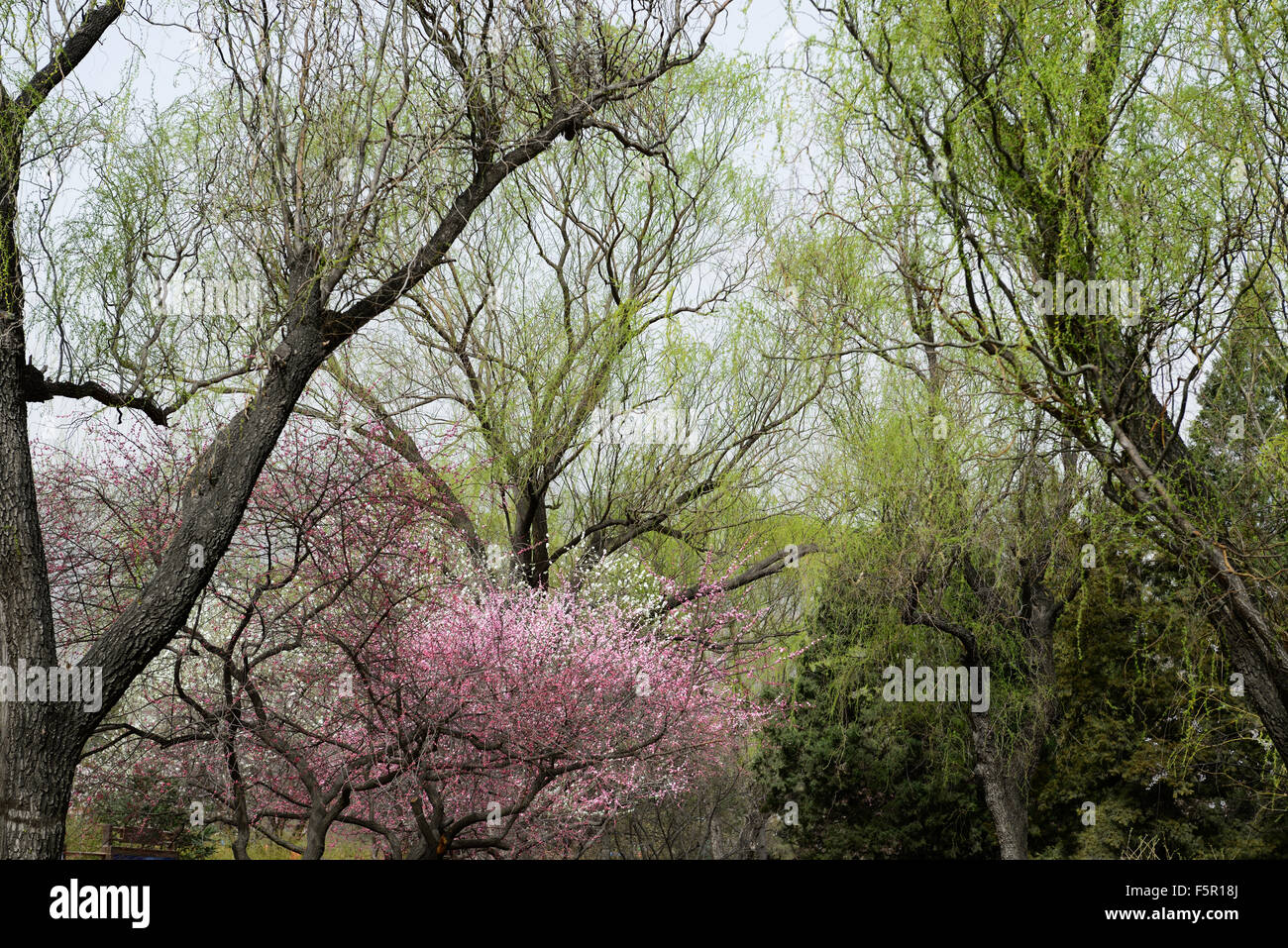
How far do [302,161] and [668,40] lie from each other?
240 centimetres

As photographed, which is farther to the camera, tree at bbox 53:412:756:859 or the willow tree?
tree at bbox 53:412:756:859

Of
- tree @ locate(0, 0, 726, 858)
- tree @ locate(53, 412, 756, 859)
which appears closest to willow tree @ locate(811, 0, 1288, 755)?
tree @ locate(0, 0, 726, 858)

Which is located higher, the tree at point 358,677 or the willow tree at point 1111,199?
the willow tree at point 1111,199

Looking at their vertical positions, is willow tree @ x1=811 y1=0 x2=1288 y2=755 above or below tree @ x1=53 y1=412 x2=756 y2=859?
above

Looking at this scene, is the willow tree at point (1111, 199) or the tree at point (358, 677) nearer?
the willow tree at point (1111, 199)

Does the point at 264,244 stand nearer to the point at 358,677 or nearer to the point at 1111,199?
the point at 358,677

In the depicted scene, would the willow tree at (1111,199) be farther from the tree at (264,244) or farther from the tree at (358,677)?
the tree at (358,677)

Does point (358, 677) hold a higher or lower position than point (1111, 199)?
lower

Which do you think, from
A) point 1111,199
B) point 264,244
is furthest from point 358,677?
point 1111,199

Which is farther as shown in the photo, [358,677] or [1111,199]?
[358,677]

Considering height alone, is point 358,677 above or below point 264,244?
below

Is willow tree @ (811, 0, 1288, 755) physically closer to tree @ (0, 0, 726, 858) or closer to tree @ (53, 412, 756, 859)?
tree @ (0, 0, 726, 858)

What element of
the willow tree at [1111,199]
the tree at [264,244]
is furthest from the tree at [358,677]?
the willow tree at [1111,199]
